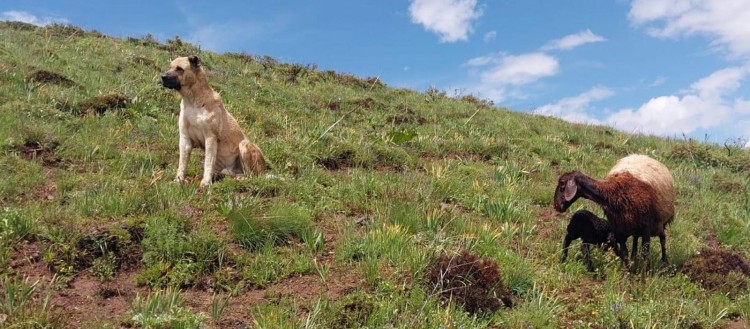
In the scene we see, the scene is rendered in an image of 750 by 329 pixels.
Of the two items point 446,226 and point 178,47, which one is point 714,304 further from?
point 178,47

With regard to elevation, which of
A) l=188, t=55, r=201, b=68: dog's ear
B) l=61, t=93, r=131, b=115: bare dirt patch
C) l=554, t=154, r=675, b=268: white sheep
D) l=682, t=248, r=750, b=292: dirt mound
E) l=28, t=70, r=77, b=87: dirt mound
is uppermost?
l=28, t=70, r=77, b=87: dirt mound

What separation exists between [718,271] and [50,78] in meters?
11.5

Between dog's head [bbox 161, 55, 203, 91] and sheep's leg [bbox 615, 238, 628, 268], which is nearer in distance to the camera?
sheep's leg [bbox 615, 238, 628, 268]

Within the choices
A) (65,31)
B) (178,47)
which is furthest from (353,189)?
(65,31)

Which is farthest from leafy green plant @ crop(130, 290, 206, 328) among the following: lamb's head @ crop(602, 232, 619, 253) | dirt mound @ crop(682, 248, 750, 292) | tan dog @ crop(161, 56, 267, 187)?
dirt mound @ crop(682, 248, 750, 292)

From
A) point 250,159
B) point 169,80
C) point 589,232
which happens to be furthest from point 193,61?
point 589,232

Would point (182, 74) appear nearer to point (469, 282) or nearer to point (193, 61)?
point (193, 61)

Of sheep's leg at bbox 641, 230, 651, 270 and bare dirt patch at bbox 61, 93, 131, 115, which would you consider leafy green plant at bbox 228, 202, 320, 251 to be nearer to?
sheep's leg at bbox 641, 230, 651, 270

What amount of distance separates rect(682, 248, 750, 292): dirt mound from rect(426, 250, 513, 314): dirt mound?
246cm

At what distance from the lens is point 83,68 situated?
1363 centimetres

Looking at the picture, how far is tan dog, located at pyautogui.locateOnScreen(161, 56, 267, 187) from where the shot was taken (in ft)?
24.4

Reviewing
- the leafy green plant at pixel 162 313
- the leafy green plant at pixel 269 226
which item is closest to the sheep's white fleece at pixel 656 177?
the leafy green plant at pixel 269 226

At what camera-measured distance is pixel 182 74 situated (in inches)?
292

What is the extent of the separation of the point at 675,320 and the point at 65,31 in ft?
67.5
